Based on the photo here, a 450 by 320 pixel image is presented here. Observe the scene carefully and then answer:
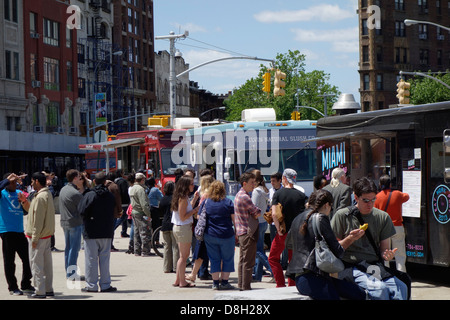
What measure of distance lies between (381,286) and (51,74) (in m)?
56.6

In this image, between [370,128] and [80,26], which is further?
[80,26]

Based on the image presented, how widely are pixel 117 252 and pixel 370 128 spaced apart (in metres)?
7.69

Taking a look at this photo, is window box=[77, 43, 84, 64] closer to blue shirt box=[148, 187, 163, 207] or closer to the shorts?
blue shirt box=[148, 187, 163, 207]

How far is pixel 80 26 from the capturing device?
7144 cm

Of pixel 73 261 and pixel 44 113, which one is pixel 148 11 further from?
pixel 73 261

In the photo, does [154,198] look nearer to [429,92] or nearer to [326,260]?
[326,260]

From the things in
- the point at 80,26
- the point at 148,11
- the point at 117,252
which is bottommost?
the point at 117,252

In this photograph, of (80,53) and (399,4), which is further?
(399,4)

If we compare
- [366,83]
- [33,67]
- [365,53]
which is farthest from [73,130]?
[365,53]

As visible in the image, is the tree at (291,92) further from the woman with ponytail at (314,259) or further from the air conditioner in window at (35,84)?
the woman with ponytail at (314,259)

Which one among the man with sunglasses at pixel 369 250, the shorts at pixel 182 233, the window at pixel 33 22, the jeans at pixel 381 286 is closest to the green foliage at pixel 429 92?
the window at pixel 33 22

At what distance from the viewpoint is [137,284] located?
46.0 feet

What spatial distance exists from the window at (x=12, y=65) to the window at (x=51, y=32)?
6.01m
